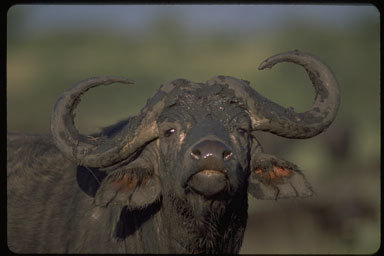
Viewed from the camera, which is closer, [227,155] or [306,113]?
[227,155]

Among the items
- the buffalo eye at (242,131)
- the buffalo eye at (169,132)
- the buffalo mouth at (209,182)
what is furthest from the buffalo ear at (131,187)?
the buffalo eye at (242,131)

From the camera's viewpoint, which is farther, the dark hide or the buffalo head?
the buffalo head

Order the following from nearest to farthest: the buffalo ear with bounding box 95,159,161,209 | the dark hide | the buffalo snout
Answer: the buffalo snout → the dark hide → the buffalo ear with bounding box 95,159,161,209

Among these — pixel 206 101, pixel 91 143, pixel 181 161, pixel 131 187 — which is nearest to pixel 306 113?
pixel 206 101

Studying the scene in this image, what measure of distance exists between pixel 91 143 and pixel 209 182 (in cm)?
128

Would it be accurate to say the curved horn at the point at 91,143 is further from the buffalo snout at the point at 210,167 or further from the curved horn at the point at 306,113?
the curved horn at the point at 306,113

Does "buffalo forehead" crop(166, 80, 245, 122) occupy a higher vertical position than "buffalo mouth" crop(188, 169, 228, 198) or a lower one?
higher

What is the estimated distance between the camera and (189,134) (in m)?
5.25

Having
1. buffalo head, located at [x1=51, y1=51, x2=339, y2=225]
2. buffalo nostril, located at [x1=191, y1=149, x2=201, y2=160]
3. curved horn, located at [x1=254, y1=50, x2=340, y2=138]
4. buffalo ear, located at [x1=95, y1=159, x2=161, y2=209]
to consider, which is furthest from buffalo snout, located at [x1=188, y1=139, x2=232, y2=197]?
curved horn, located at [x1=254, y1=50, x2=340, y2=138]

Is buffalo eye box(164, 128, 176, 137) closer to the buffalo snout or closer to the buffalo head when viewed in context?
the buffalo head

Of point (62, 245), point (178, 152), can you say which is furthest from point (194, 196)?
point (62, 245)

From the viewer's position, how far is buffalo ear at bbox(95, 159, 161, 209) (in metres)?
5.58

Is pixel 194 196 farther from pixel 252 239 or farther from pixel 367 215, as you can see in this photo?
pixel 367 215

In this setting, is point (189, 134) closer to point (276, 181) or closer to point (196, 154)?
point (196, 154)
